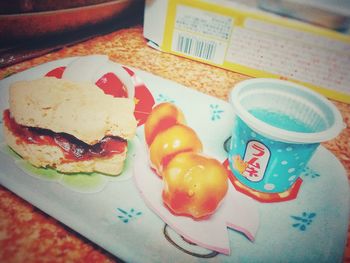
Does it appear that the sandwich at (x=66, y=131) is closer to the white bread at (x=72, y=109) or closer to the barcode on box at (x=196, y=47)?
the white bread at (x=72, y=109)

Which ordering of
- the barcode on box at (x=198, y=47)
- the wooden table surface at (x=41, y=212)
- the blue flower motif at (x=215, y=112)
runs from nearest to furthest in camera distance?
the wooden table surface at (x=41, y=212)
the blue flower motif at (x=215, y=112)
the barcode on box at (x=198, y=47)

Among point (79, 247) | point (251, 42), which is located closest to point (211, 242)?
point (79, 247)

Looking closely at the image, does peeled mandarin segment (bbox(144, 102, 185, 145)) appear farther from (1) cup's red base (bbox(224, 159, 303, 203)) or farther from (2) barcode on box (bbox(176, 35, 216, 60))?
(2) barcode on box (bbox(176, 35, 216, 60))

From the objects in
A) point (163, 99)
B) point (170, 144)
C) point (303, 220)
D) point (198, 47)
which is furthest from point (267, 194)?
point (198, 47)

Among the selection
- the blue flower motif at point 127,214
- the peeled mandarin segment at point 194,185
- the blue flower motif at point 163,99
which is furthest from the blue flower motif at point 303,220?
the blue flower motif at point 163,99

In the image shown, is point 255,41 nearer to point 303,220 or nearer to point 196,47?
point 196,47

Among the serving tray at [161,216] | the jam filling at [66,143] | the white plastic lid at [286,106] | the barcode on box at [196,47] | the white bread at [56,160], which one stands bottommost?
the serving tray at [161,216]
